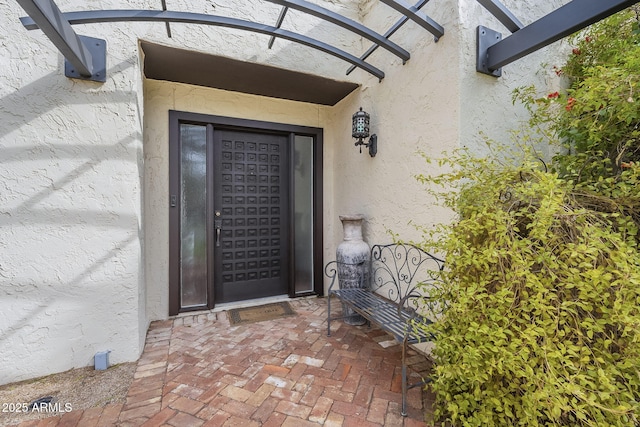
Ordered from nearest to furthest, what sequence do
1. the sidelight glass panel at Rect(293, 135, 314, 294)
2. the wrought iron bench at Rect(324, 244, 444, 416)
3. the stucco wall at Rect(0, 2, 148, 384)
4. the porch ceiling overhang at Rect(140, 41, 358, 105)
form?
the stucco wall at Rect(0, 2, 148, 384)
the wrought iron bench at Rect(324, 244, 444, 416)
the porch ceiling overhang at Rect(140, 41, 358, 105)
the sidelight glass panel at Rect(293, 135, 314, 294)

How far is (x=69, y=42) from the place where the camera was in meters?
1.74

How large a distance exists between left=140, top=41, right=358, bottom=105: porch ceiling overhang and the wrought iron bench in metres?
2.05

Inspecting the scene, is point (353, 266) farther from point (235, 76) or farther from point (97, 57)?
point (97, 57)

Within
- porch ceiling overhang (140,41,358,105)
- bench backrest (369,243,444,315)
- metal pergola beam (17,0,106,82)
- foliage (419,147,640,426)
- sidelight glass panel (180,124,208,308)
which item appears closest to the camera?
foliage (419,147,640,426)

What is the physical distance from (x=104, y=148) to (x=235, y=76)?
1.54 metres

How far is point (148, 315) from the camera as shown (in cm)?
300

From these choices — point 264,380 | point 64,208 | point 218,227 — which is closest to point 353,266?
point 264,380

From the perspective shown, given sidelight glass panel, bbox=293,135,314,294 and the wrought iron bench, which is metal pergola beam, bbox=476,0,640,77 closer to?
the wrought iron bench

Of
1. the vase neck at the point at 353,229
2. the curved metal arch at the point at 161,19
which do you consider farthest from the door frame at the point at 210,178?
the curved metal arch at the point at 161,19

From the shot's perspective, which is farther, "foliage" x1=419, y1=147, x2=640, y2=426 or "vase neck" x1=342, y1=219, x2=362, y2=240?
"vase neck" x1=342, y1=219, x2=362, y2=240

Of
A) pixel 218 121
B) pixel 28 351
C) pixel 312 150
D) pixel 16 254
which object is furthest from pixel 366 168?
pixel 28 351

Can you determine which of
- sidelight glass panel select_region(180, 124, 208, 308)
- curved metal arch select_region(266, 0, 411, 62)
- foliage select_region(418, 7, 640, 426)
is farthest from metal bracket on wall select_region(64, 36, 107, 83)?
foliage select_region(418, 7, 640, 426)

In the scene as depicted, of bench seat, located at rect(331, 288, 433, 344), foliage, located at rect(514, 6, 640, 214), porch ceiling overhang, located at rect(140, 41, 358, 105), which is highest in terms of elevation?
porch ceiling overhang, located at rect(140, 41, 358, 105)

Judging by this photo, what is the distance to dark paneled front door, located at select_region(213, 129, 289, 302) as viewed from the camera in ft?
11.4
